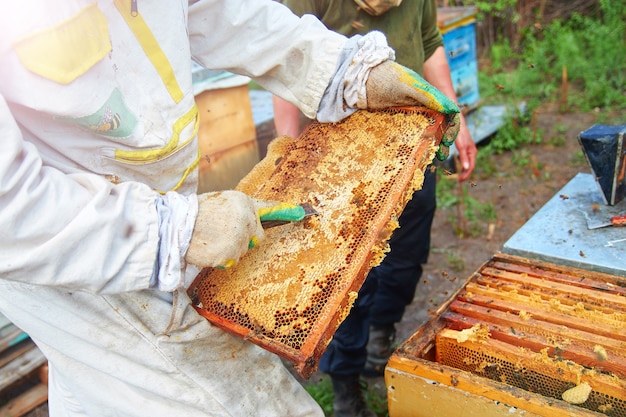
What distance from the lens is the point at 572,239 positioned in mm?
2180

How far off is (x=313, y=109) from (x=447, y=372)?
Answer: 1.02 metres

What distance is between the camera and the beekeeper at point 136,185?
1.25 metres

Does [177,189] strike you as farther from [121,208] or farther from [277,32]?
[277,32]

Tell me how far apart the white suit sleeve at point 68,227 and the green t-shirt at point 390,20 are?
1.49 meters

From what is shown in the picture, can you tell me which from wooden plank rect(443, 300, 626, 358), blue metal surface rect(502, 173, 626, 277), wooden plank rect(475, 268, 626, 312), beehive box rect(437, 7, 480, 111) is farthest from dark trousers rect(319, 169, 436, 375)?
beehive box rect(437, 7, 480, 111)

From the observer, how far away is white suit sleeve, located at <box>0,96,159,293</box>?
3.90 feet

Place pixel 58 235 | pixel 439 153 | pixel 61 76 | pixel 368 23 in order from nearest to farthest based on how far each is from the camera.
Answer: pixel 58 235 < pixel 61 76 < pixel 439 153 < pixel 368 23

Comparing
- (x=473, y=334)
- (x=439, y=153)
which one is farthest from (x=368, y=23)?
(x=473, y=334)

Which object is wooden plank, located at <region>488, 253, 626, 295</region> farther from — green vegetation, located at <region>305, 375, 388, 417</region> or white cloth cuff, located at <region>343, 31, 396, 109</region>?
green vegetation, located at <region>305, 375, 388, 417</region>

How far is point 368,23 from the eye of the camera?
2549mm

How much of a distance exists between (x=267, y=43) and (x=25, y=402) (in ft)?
8.15

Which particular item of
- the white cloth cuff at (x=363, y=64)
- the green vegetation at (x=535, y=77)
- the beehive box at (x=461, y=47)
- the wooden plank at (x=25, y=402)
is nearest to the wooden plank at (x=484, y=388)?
the white cloth cuff at (x=363, y=64)

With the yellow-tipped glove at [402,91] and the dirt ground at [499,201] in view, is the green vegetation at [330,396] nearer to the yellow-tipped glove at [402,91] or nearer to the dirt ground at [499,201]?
the dirt ground at [499,201]

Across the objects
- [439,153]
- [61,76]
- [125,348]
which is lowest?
[125,348]
